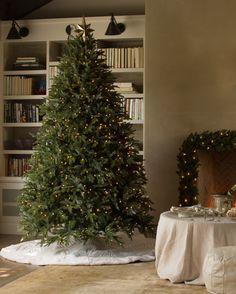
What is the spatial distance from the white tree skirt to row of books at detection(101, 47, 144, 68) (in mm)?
2529

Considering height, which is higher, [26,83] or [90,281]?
[26,83]

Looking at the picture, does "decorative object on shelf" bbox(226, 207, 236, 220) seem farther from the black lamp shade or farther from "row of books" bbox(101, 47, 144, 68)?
the black lamp shade

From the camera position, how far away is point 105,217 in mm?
6875

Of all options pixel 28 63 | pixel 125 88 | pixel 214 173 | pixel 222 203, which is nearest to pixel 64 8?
pixel 28 63

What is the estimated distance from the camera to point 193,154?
7.99 metres

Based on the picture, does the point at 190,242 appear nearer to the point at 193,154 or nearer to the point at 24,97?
the point at 193,154

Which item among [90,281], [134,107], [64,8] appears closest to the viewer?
[90,281]

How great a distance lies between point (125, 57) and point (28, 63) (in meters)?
1.33

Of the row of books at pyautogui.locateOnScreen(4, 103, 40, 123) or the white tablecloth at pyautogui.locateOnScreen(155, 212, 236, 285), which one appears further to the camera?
the row of books at pyautogui.locateOnScreen(4, 103, 40, 123)

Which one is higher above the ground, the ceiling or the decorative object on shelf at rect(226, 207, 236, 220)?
the ceiling

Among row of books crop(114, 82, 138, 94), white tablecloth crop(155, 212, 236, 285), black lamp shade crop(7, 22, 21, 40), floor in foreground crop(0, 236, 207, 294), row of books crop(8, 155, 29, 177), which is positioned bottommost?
floor in foreground crop(0, 236, 207, 294)

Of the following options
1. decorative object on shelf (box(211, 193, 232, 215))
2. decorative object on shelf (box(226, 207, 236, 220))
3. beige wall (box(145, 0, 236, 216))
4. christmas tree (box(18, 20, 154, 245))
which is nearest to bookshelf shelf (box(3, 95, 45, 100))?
beige wall (box(145, 0, 236, 216))

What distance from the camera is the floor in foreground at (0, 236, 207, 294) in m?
5.45

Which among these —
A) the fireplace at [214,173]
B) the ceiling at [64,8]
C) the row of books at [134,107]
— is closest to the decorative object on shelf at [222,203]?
the fireplace at [214,173]
